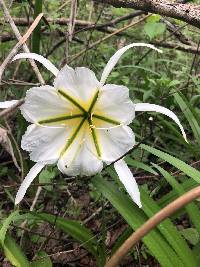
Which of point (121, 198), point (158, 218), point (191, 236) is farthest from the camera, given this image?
point (191, 236)

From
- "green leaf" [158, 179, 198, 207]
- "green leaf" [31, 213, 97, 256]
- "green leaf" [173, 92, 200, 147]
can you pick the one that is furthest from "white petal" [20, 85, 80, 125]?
"green leaf" [173, 92, 200, 147]

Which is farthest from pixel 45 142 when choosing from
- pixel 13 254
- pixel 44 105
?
pixel 13 254

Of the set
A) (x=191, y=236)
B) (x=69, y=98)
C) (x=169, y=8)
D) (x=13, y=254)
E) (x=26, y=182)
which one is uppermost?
(x=169, y=8)

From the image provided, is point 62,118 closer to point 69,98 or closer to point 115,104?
point 69,98

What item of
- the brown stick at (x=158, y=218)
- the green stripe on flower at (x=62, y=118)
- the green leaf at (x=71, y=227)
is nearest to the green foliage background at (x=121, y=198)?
the green leaf at (x=71, y=227)

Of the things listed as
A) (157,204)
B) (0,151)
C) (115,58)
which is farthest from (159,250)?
(0,151)

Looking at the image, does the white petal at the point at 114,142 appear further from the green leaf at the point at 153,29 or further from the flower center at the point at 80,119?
the green leaf at the point at 153,29

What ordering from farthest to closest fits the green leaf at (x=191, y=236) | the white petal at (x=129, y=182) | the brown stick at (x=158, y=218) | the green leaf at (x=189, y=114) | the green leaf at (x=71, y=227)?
the green leaf at (x=189, y=114) → the green leaf at (x=191, y=236) → the green leaf at (x=71, y=227) → the white petal at (x=129, y=182) → the brown stick at (x=158, y=218)
